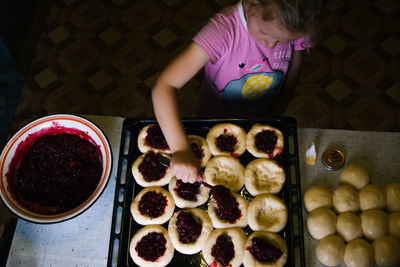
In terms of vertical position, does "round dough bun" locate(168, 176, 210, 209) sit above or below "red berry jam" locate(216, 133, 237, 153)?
below

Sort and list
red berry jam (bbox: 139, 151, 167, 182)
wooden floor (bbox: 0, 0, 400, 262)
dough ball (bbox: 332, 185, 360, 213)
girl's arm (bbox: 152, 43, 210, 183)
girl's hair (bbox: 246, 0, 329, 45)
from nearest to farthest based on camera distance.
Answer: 1. girl's hair (bbox: 246, 0, 329, 45)
2. girl's arm (bbox: 152, 43, 210, 183)
3. dough ball (bbox: 332, 185, 360, 213)
4. red berry jam (bbox: 139, 151, 167, 182)
5. wooden floor (bbox: 0, 0, 400, 262)

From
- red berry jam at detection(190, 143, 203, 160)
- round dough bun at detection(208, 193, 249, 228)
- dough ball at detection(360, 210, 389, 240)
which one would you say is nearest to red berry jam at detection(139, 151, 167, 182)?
red berry jam at detection(190, 143, 203, 160)

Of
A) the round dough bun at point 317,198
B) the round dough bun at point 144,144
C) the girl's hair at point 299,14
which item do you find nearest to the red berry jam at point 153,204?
the round dough bun at point 144,144

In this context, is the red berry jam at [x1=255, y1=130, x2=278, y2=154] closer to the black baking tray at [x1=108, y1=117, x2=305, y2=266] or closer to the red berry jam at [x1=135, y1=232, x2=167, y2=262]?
the black baking tray at [x1=108, y1=117, x2=305, y2=266]

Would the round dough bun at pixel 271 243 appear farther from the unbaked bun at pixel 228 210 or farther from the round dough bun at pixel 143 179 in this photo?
the round dough bun at pixel 143 179

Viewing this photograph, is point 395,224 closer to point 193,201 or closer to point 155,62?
point 193,201

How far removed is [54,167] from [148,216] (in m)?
0.40

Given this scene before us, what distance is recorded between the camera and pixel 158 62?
265cm

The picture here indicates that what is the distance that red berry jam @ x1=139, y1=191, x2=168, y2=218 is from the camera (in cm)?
127

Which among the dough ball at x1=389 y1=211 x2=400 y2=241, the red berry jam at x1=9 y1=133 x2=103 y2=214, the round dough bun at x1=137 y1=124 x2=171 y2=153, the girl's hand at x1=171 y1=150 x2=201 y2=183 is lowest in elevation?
the dough ball at x1=389 y1=211 x2=400 y2=241

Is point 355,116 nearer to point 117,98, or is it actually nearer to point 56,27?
point 117,98

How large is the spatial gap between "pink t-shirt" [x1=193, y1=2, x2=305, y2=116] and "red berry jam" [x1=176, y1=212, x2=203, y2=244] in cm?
55

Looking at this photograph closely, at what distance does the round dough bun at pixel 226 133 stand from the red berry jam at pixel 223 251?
0.36m

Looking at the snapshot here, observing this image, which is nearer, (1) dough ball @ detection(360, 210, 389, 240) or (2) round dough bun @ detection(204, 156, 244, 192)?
(1) dough ball @ detection(360, 210, 389, 240)
